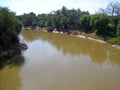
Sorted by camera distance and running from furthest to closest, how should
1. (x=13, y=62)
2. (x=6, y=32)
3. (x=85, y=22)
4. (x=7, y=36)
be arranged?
(x=85, y=22), (x=6, y=32), (x=7, y=36), (x=13, y=62)

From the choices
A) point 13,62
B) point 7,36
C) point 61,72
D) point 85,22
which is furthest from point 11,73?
point 85,22

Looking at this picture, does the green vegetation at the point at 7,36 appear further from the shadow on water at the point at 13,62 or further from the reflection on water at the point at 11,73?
the reflection on water at the point at 11,73

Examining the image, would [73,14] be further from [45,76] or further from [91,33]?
[45,76]

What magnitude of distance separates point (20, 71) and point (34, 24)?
53.1 m

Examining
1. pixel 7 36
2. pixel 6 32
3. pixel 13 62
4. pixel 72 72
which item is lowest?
pixel 72 72

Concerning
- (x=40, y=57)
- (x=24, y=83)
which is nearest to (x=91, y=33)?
(x=40, y=57)

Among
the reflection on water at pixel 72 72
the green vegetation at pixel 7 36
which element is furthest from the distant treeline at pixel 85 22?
the green vegetation at pixel 7 36

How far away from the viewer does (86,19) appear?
4775 centimetres

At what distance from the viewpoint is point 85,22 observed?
157 ft

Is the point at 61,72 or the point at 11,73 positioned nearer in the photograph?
the point at 11,73

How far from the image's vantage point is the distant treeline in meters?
39.6

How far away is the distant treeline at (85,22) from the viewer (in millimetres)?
39625

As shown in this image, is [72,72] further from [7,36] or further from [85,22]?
[85,22]

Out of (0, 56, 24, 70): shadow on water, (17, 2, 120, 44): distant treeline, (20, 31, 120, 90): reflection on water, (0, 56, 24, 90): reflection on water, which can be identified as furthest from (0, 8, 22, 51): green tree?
(17, 2, 120, 44): distant treeline
